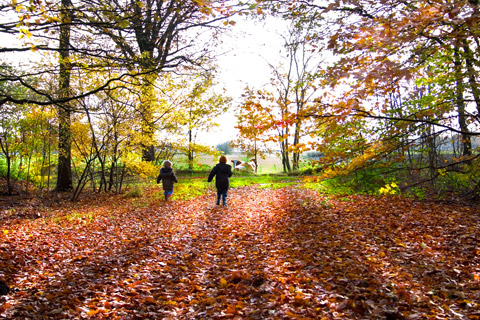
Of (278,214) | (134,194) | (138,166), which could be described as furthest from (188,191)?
(278,214)

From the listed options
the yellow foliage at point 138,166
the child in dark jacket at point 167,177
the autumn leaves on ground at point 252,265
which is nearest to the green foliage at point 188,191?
the child in dark jacket at point 167,177

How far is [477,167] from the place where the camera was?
5.54 m

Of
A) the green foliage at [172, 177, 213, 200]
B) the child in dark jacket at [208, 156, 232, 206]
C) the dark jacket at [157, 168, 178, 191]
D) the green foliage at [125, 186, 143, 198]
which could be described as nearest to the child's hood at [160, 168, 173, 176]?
the dark jacket at [157, 168, 178, 191]

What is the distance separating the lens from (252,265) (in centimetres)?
464

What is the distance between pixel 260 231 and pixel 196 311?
3467 millimetres

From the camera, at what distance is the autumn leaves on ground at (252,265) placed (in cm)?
332

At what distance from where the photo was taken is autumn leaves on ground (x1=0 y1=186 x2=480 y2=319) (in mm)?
3324

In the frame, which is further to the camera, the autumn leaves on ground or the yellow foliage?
the yellow foliage

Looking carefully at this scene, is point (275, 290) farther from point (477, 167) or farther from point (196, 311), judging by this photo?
point (477, 167)

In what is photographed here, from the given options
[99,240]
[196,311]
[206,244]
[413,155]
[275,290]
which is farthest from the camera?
[413,155]

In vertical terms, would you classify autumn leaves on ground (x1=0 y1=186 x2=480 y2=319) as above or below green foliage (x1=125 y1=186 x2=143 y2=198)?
below

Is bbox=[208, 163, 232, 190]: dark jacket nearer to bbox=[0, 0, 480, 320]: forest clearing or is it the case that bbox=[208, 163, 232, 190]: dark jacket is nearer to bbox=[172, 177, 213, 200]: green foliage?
bbox=[0, 0, 480, 320]: forest clearing

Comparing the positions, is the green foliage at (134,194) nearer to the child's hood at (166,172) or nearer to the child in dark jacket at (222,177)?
the child's hood at (166,172)

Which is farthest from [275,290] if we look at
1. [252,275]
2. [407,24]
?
[407,24]
